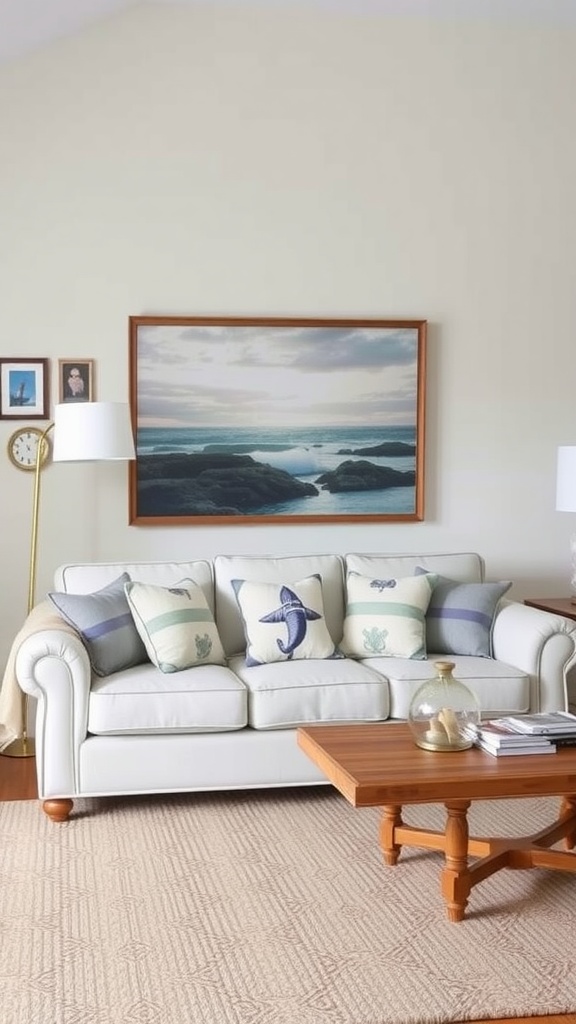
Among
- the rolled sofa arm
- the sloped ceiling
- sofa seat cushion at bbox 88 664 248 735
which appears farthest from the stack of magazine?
the sloped ceiling

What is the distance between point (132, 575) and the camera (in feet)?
16.1

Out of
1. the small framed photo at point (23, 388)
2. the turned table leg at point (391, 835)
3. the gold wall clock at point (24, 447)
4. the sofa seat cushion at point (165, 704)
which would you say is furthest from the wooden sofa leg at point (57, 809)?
the small framed photo at point (23, 388)

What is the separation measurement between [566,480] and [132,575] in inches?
76.5

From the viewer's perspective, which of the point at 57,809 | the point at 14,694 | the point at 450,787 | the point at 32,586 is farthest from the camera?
the point at 32,586

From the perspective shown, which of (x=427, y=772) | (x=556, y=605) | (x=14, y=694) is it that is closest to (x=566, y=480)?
(x=556, y=605)

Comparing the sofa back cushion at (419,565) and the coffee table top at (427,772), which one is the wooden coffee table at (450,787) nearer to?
the coffee table top at (427,772)

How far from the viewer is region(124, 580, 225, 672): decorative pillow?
4488mm

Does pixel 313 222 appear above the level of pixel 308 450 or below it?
above

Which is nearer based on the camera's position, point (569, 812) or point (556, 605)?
point (569, 812)

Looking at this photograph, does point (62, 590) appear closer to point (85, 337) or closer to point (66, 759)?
point (66, 759)

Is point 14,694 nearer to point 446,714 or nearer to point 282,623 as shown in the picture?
point 282,623

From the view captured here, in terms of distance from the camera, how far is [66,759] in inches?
166

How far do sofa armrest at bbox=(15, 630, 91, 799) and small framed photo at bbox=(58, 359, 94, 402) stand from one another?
1.51 metres

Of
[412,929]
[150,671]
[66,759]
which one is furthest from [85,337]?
[412,929]
